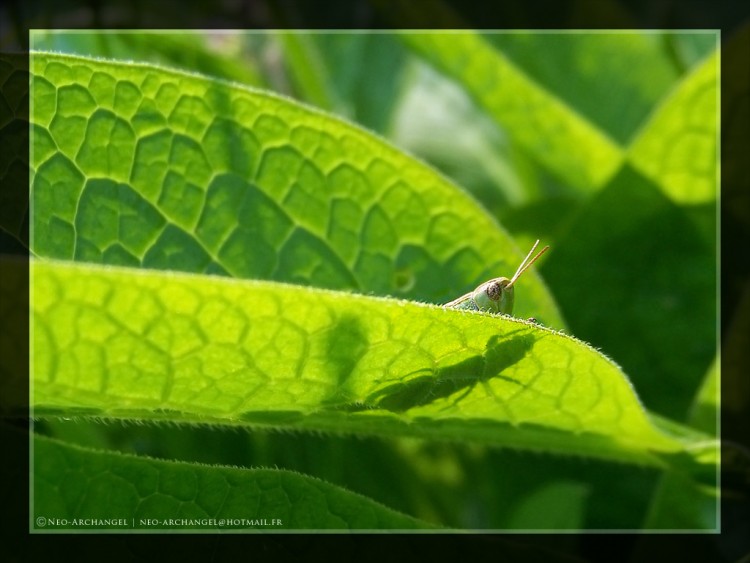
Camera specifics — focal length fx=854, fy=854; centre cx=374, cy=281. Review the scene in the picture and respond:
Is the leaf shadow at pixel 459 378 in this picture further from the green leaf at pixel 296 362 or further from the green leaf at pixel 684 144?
the green leaf at pixel 684 144

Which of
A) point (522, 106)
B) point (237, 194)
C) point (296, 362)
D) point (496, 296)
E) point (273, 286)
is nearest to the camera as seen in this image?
point (273, 286)

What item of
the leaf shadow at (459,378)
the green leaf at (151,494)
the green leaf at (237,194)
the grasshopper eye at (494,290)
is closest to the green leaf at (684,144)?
the green leaf at (237,194)

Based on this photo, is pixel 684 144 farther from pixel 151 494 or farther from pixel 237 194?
pixel 151 494

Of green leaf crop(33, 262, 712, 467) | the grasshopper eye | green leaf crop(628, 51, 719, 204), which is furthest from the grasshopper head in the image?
green leaf crop(628, 51, 719, 204)

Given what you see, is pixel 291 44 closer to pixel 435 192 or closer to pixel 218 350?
pixel 435 192

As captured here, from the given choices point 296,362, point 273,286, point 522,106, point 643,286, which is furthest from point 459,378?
point 522,106

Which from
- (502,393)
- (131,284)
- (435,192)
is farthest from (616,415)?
(131,284)
